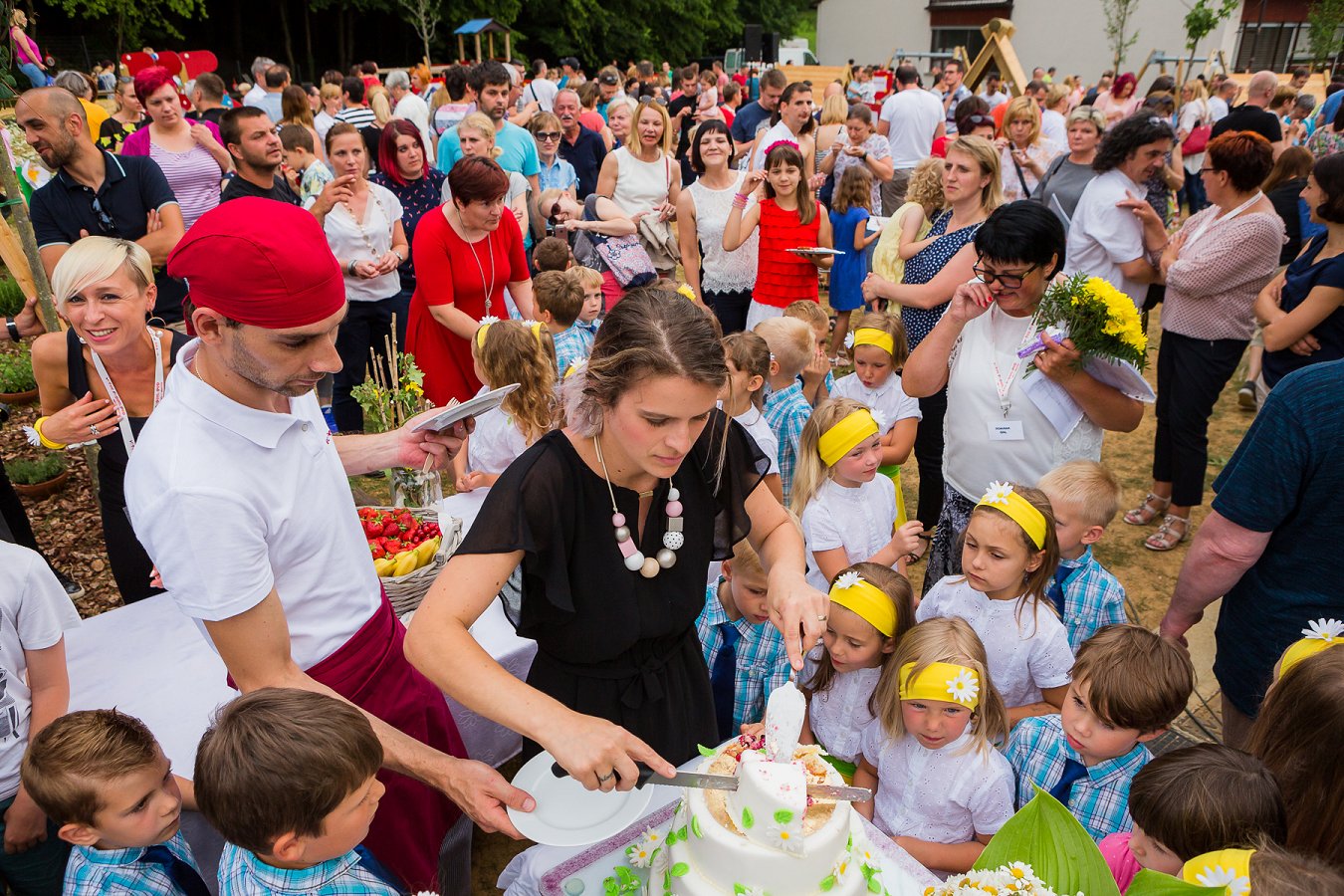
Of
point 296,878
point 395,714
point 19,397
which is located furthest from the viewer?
point 19,397

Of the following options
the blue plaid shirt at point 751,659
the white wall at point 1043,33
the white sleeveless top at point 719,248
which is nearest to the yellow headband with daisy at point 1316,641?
→ the blue plaid shirt at point 751,659

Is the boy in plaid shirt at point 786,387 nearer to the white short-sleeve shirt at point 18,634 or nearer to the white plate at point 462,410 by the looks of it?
the white plate at point 462,410

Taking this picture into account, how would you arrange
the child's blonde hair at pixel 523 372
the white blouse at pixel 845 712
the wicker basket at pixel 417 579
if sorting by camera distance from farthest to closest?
the child's blonde hair at pixel 523 372
the wicker basket at pixel 417 579
the white blouse at pixel 845 712

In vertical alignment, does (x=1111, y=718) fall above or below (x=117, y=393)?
below

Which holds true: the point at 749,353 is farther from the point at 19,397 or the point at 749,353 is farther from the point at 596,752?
the point at 19,397

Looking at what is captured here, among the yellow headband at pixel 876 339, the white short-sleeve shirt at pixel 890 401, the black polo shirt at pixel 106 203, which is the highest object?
the black polo shirt at pixel 106 203

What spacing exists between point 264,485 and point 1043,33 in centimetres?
4271

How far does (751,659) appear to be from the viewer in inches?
119

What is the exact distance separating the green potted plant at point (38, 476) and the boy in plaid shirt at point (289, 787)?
4.51m

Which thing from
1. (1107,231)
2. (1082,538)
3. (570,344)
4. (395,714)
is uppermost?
(1107,231)

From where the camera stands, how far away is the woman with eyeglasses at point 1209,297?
406cm

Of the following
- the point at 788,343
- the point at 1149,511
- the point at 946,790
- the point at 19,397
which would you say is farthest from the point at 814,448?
the point at 19,397

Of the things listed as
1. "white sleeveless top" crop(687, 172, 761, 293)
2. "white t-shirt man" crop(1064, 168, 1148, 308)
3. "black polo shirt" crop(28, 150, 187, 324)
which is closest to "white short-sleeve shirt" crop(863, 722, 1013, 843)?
"white t-shirt man" crop(1064, 168, 1148, 308)

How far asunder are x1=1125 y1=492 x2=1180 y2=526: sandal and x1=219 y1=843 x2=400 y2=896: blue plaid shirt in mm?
4759
